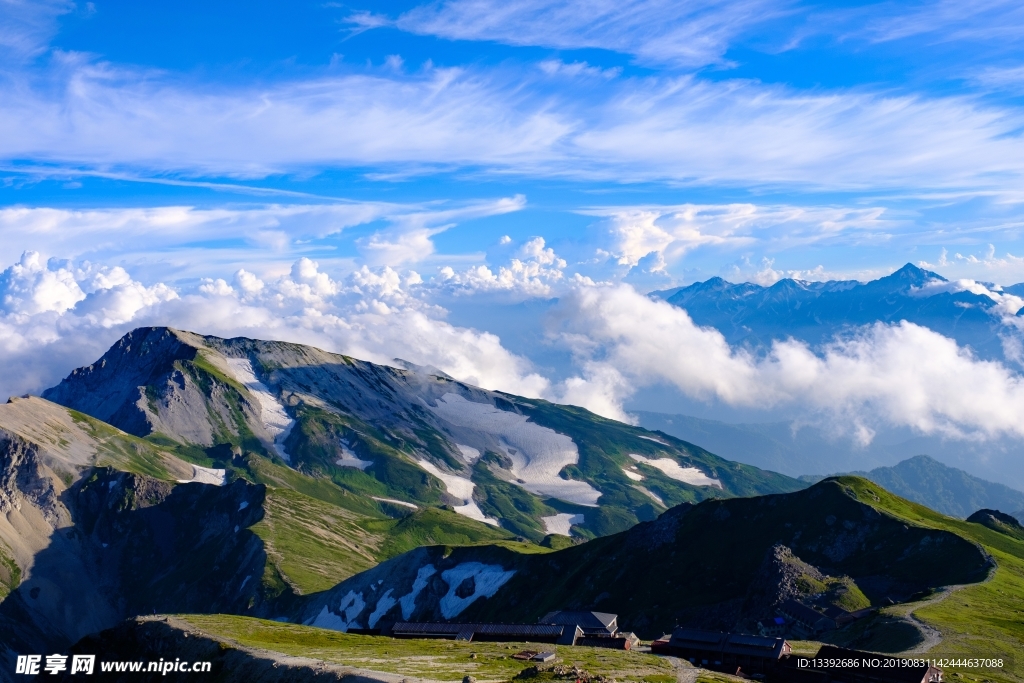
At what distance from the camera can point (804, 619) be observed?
16888 centimetres

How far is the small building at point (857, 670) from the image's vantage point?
101 meters

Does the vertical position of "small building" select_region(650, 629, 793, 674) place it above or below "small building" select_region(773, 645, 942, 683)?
below

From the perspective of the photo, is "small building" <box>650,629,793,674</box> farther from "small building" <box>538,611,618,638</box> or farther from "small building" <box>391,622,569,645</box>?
"small building" <box>391,622,569,645</box>

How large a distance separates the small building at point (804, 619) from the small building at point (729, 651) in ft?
115

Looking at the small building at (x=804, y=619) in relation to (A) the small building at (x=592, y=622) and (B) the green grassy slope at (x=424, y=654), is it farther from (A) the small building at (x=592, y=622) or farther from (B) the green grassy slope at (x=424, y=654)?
(B) the green grassy slope at (x=424, y=654)

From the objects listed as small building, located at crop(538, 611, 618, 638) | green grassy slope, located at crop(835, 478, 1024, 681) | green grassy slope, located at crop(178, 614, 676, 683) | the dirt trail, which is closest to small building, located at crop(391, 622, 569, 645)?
small building, located at crop(538, 611, 618, 638)

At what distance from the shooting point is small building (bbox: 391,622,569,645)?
161250mm

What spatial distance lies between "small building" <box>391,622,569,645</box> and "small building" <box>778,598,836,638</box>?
1685 inches

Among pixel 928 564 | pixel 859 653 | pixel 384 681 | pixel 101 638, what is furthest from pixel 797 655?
pixel 101 638

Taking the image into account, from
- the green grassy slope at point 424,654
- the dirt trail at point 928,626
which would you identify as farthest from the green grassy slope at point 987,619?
the green grassy slope at point 424,654

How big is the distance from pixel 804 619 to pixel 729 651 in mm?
47529

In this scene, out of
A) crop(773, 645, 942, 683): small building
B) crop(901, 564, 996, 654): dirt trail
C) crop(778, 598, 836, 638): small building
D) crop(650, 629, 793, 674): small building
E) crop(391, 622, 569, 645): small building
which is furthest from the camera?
crop(778, 598, 836, 638): small building

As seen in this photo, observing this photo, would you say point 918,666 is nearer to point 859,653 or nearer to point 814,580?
point 859,653

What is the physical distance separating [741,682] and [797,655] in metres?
20.2
